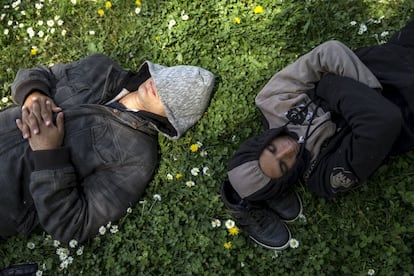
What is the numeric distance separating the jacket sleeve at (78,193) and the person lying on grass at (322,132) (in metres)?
0.69

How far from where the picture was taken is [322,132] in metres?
3.04

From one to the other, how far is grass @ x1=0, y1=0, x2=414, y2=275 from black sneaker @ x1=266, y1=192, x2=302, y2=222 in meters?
0.07

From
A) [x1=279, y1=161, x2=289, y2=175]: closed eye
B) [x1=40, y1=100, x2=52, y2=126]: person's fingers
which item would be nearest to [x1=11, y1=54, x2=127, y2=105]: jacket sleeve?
[x1=40, y1=100, x2=52, y2=126]: person's fingers

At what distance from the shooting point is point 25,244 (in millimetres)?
3246

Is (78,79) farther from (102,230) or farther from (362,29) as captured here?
(362,29)

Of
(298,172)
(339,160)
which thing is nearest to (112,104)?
(298,172)

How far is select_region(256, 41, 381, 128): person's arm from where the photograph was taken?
118 inches

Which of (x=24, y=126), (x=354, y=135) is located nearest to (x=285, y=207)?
(x=354, y=135)

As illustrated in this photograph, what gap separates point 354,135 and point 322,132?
0.26m

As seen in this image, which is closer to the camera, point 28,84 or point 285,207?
point 285,207

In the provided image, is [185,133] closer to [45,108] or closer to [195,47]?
[195,47]

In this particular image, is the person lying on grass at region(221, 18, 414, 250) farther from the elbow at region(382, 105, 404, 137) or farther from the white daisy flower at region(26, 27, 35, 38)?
the white daisy flower at region(26, 27, 35, 38)

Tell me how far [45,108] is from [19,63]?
1.00 metres

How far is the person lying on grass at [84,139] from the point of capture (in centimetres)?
305
